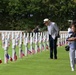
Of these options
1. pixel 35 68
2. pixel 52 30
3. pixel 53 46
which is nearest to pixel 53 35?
pixel 52 30

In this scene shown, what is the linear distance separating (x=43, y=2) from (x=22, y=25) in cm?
428

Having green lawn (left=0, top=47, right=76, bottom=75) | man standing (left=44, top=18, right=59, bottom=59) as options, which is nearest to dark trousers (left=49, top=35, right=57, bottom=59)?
man standing (left=44, top=18, right=59, bottom=59)

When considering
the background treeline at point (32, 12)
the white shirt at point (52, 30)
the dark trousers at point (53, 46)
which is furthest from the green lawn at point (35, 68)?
the background treeline at point (32, 12)

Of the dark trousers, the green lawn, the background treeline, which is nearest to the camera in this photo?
the green lawn

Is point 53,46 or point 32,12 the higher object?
point 32,12

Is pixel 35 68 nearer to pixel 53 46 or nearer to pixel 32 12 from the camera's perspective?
pixel 53 46

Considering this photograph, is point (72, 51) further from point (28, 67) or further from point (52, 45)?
point (52, 45)

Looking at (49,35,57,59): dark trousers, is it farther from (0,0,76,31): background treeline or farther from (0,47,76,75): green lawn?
(0,0,76,31): background treeline

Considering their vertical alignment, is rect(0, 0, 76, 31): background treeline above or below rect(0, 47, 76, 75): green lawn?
above

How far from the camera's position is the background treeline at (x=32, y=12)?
189ft

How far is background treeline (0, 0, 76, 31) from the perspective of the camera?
5747cm

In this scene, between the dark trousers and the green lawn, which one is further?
the dark trousers

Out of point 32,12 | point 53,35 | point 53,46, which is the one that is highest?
point 32,12

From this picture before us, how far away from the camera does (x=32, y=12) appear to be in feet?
191
